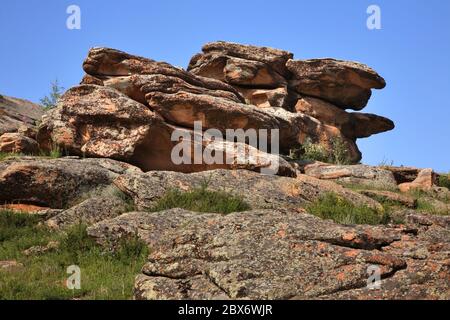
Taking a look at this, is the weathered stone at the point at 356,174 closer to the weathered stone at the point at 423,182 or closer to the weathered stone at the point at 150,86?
the weathered stone at the point at 423,182

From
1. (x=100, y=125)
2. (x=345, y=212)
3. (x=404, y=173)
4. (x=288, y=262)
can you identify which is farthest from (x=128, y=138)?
(x=404, y=173)

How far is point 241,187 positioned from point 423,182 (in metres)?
12.6

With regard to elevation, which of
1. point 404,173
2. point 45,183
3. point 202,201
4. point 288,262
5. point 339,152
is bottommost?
point 288,262

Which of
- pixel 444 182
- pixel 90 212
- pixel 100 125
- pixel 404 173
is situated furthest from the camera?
pixel 404 173

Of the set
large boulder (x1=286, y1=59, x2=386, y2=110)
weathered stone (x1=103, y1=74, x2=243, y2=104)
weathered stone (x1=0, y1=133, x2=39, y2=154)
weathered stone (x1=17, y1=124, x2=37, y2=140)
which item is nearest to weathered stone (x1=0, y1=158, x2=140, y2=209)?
weathered stone (x1=0, y1=133, x2=39, y2=154)

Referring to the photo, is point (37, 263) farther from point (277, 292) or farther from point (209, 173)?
point (209, 173)

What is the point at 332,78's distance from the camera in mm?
34781

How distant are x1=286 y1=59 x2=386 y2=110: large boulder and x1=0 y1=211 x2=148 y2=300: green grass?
77.8 ft

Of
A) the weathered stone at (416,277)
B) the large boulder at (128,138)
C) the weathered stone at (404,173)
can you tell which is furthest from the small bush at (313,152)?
the weathered stone at (416,277)

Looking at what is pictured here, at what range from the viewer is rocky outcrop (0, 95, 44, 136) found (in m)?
29.2

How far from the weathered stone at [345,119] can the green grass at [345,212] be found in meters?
18.5

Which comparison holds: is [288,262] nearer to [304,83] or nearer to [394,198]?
[394,198]

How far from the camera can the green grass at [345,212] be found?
48.4 ft

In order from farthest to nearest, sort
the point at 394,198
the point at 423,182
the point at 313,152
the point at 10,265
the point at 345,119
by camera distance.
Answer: the point at 345,119, the point at 313,152, the point at 423,182, the point at 394,198, the point at 10,265
